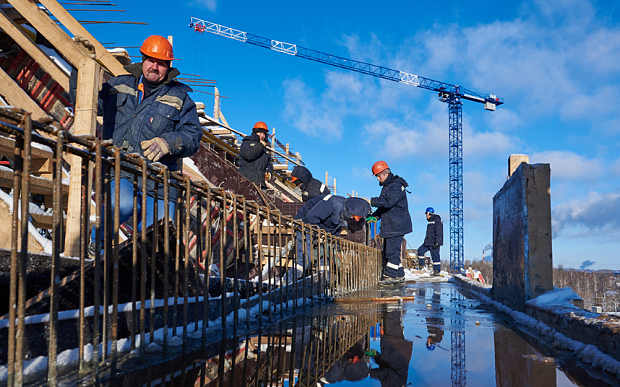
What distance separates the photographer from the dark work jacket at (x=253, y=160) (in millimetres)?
9680

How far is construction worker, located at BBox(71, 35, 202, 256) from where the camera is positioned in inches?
141

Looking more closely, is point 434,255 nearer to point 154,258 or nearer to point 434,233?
point 434,233

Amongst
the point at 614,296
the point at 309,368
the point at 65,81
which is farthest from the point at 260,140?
the point at 614,296

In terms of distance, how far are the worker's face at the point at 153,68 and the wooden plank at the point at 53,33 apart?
0.51 metres

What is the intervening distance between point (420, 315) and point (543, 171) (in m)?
1.80

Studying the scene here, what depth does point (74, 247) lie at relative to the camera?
3150 millimetres

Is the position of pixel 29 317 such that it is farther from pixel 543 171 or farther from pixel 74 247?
pixel 543 171

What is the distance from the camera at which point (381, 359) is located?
8.35 ft

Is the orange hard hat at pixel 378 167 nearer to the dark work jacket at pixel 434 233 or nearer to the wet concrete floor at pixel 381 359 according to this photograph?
the wet concrete floor at pixel 381 359

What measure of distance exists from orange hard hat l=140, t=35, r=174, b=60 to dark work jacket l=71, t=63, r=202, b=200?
181 mm

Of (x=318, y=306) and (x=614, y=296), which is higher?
(x=318, y=306)

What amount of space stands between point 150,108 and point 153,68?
0.36 meters

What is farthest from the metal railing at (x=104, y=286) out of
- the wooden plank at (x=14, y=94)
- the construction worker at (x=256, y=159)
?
the construction worker at (x=256, y=159)

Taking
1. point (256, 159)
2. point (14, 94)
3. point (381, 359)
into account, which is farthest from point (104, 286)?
point (256, 159)
